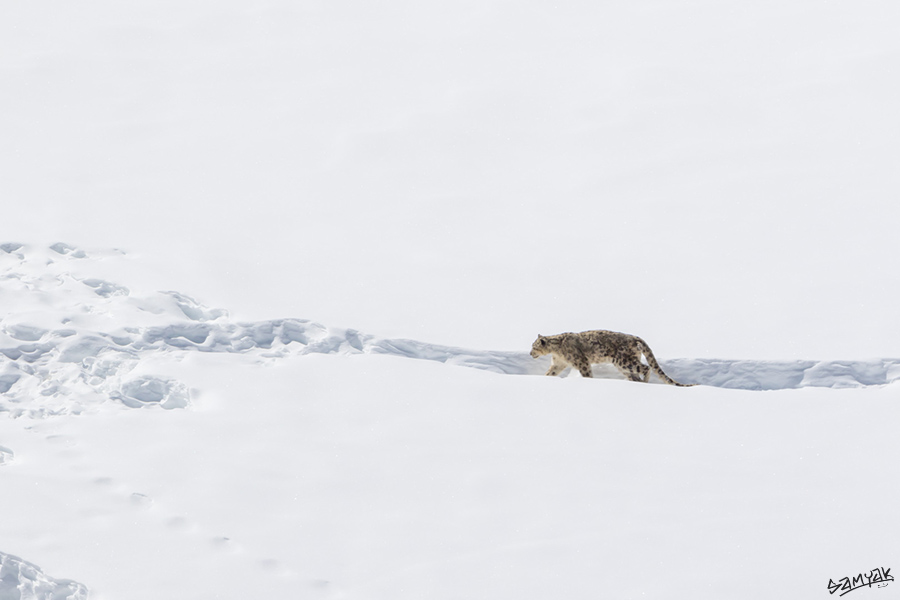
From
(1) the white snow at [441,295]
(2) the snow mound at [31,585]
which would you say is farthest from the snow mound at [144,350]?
(2) the snow mound at [31,585]

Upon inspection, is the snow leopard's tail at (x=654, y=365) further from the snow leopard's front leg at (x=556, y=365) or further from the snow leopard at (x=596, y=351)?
the snow leopard's front leg at (x=556, y=365)

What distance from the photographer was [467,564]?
6.32 m

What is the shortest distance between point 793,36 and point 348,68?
20.9 ft

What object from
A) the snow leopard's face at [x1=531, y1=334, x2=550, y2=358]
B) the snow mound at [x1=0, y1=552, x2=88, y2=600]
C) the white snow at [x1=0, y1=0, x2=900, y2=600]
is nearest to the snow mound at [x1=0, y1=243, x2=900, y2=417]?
the white snow at [x1=0, y1=0, x2=900, y2=600]

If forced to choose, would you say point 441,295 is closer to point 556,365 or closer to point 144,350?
point 556,365

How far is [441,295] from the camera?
10055 millimetres

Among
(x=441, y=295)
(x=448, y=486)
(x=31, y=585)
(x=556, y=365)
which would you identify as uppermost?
(x=441, y=295)

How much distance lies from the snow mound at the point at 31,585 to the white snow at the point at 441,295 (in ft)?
0.13

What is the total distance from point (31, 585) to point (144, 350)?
3.05 metres

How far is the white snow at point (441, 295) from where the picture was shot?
6.53 m

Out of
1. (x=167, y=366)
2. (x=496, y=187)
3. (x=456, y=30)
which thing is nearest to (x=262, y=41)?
(x=456, y=30)

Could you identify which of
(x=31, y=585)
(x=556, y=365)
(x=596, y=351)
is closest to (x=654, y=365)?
(x=596, y=351)

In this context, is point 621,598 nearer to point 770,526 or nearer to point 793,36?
point 770,526

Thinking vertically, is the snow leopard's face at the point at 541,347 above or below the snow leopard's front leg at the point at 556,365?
above
